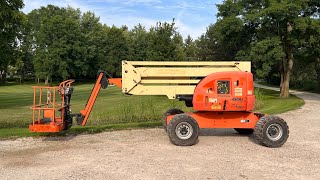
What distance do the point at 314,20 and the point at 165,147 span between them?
26.7 meters

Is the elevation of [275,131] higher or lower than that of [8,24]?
lower

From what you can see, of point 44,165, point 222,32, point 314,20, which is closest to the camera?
point 44,165

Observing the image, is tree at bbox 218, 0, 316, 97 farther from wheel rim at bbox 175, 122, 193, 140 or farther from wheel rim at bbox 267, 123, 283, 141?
wheel rim at bbox 175, 122, 193, 140

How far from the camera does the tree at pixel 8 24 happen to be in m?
25.9

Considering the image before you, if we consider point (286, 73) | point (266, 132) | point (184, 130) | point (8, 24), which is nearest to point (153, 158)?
point (184, 130)

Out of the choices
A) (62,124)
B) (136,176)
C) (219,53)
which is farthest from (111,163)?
(219,53)

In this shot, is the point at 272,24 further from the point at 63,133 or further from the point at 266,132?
the point at 63,133

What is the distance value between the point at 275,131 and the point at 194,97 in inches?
105

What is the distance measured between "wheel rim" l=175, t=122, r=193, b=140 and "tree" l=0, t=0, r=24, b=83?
64.9 ft

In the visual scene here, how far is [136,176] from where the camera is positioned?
25.6ft

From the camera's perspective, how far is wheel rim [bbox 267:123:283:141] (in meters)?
10.8

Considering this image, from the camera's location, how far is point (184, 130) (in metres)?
10.8

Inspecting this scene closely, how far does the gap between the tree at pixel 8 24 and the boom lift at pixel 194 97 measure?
57.3 ft

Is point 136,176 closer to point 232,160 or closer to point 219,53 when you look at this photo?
point 232,160
